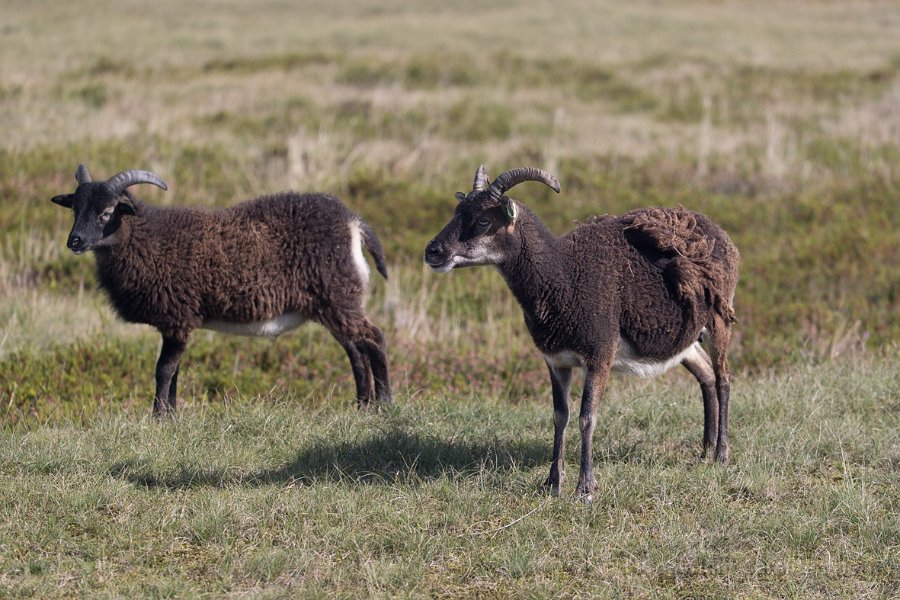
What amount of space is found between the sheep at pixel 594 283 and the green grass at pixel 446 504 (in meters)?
0.50

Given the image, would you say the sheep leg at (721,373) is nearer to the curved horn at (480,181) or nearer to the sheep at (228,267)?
the curved horn at (480,181)

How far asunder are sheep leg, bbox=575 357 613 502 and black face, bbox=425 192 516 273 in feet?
3.07

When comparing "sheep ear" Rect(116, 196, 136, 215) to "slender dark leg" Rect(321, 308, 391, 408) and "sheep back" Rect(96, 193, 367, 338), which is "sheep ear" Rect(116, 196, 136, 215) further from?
"slender dark leg" Rect(321, 308, 391, 408)

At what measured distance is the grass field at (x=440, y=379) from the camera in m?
6.07

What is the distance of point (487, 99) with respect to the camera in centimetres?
2481

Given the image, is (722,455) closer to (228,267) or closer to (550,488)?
(550,488)

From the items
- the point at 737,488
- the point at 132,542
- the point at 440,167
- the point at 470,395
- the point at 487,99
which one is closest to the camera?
the point at 132,542

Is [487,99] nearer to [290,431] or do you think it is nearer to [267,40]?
[267,40]

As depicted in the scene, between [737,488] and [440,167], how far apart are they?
11.7 metres

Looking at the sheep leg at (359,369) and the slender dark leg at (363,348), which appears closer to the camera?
the slender dark leg at (363,348)

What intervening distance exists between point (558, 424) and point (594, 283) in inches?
36.6

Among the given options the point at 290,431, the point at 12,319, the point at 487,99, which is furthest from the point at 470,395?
the point at 487,99

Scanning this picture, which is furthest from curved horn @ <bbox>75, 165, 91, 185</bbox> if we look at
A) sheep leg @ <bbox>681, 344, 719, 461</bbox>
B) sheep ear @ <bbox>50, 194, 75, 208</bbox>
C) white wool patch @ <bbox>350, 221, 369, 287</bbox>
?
sheep leg @ <bbox>681, 344, 719, 461</bbox>

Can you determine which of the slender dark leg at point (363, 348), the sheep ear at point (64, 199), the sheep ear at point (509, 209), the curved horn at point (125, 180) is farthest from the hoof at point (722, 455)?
the sheep ear at point (64, 199)
